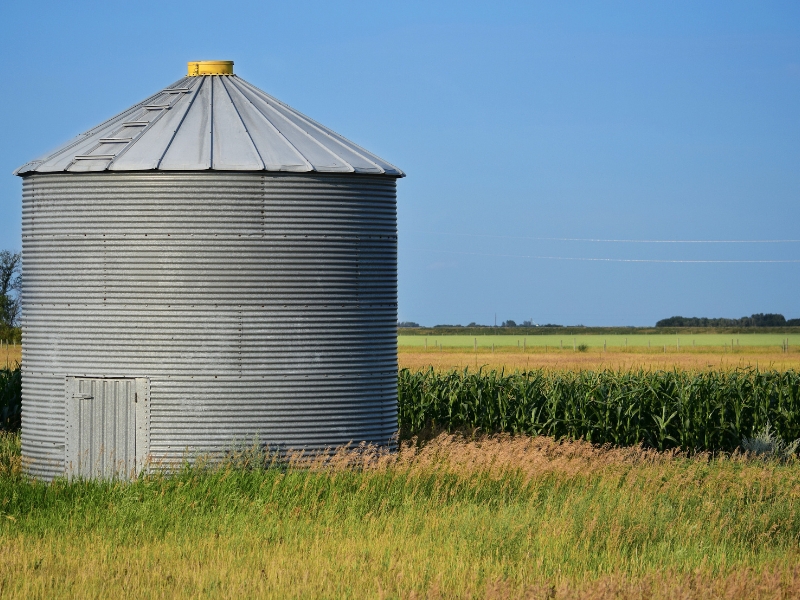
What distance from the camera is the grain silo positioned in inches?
596

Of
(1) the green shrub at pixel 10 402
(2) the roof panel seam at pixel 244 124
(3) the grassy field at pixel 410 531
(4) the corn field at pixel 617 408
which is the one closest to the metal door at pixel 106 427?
(3) the grassy field at pixel 410 531

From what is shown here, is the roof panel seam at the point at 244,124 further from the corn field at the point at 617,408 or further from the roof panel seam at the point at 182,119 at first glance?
the corn field at the point at 617,408

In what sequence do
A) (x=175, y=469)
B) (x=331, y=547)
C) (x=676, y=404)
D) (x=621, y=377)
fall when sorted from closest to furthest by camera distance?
(x=331, y=547) < (x=175, y=469) < (x=676, y=404) < (x=621, y=377)

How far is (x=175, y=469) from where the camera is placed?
590 inches

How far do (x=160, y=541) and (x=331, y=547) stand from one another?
1963 millimetres

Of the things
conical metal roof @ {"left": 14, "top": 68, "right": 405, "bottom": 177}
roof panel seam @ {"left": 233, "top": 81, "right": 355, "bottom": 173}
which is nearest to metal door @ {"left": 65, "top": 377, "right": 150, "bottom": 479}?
conical metal roof @ {"left": 14, "top": 68, "right": 405, "bottom": 177}

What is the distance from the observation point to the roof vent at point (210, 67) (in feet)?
59.3

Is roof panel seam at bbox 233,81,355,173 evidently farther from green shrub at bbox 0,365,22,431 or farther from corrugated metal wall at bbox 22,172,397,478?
green shrub at bbox 0,365,22,431

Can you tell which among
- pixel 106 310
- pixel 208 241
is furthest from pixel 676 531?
pixel 106 310

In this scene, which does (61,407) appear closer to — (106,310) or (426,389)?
(106,310)

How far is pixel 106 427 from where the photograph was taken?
50.5 feet

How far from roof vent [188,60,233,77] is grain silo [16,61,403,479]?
2.28 m

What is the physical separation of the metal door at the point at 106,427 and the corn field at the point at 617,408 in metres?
7.36

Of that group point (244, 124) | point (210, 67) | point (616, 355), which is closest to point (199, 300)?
point (244, 124)
